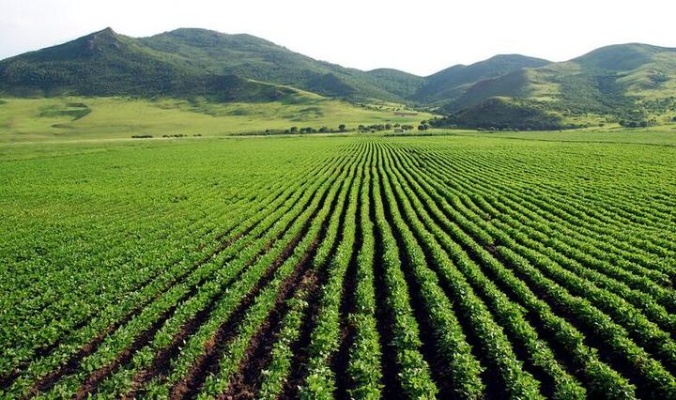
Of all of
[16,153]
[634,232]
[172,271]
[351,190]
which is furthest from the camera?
[16,153]

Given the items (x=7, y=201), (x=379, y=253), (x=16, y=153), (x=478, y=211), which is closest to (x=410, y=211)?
(x=478, y=211)

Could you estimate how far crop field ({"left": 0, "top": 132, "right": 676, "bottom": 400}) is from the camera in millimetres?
11109

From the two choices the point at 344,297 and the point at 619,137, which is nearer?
the point at 344,297

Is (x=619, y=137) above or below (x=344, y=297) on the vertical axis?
above

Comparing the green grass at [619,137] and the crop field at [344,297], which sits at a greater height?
the green grass at [619,137]

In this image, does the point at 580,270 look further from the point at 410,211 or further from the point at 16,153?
the point at 16,153

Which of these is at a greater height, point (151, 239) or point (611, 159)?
point (611, 159)

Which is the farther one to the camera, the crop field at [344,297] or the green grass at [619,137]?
the green grass at [619,137]

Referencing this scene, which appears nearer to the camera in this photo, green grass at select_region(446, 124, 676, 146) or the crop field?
the crop field

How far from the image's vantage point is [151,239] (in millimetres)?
25031

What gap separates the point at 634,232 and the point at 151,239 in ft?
91.1

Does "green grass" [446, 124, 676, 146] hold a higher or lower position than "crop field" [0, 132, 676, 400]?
higher

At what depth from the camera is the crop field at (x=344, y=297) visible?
11.1 m

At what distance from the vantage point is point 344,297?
1653cm
